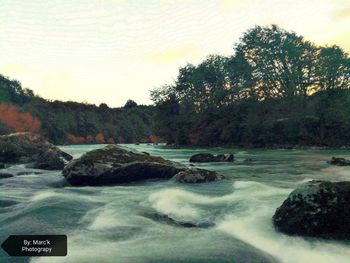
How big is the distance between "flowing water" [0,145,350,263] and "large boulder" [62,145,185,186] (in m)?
1.71

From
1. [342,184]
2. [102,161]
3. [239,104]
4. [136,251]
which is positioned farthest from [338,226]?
[239,104]

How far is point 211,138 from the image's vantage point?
219 ft

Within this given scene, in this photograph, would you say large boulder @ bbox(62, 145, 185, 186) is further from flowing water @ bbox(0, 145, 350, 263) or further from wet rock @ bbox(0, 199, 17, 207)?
wet rock @ bbox(0, 199, 17, 207)

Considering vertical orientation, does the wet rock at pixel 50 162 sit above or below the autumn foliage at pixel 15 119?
below

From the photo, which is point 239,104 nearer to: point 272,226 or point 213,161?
point 213,161

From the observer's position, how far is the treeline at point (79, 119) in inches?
5024

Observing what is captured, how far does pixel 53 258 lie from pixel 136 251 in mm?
1288

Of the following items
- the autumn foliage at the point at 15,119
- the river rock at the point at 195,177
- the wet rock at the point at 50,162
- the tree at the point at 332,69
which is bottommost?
the river rock at the point at 195,177

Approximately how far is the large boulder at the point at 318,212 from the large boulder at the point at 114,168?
7.85m

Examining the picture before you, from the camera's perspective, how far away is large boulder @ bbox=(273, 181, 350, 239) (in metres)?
7.15

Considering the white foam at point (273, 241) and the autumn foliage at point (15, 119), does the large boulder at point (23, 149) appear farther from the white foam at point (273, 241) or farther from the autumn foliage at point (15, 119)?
the autumn foliage at point (15, 119)

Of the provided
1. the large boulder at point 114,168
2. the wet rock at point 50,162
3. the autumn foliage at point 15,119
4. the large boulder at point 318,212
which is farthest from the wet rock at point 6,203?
the autumn foliage at point 15,119

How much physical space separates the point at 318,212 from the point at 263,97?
61472 mm

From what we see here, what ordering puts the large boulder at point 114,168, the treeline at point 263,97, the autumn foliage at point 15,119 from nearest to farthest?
1. the large boulder at point 114,168
2. the treeline at point 263,97
3. the autumn foliage at point 15,119
